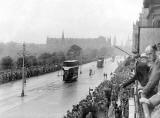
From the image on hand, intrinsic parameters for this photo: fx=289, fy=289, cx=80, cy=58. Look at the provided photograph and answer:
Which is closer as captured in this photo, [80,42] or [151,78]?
[151,78]

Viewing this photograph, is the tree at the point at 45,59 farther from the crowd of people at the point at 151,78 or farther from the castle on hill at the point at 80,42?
the castle on hill at the point at 80,42

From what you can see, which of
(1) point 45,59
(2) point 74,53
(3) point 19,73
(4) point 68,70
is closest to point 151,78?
(4) point 68,70

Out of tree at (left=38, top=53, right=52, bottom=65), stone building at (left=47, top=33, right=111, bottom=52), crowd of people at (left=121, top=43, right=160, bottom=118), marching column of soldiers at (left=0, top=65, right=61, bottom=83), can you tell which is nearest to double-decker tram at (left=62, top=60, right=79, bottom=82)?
marching column of soldiers at (left=0, top=65, right=61, bottom=83)

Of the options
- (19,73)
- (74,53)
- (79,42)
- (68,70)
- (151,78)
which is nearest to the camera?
(151,78)

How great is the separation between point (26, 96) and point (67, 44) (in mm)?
136532

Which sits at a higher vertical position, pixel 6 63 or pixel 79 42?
pixel 79 42

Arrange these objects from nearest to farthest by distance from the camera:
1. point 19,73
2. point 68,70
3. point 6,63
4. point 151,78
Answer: point 151,78
point 68,70
point 19,73
point 6,63

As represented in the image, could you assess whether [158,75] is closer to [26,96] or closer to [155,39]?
[155,39]

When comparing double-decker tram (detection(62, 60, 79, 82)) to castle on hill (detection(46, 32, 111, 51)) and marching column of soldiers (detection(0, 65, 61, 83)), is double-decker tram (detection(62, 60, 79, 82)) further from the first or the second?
castle on hill (detection(46, 32, 111, 51))

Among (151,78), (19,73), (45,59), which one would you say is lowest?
(45,59)

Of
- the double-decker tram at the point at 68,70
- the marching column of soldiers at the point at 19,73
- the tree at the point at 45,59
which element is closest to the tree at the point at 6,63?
the marching column of soldiers at the point at 19,73

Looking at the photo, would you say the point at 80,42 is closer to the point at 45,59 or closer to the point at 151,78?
the point at 45,59

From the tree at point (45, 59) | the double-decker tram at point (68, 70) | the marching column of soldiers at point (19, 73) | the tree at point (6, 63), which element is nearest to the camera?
the double-decker tram at point (68, 70)

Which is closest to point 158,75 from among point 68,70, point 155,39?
point 155,39
